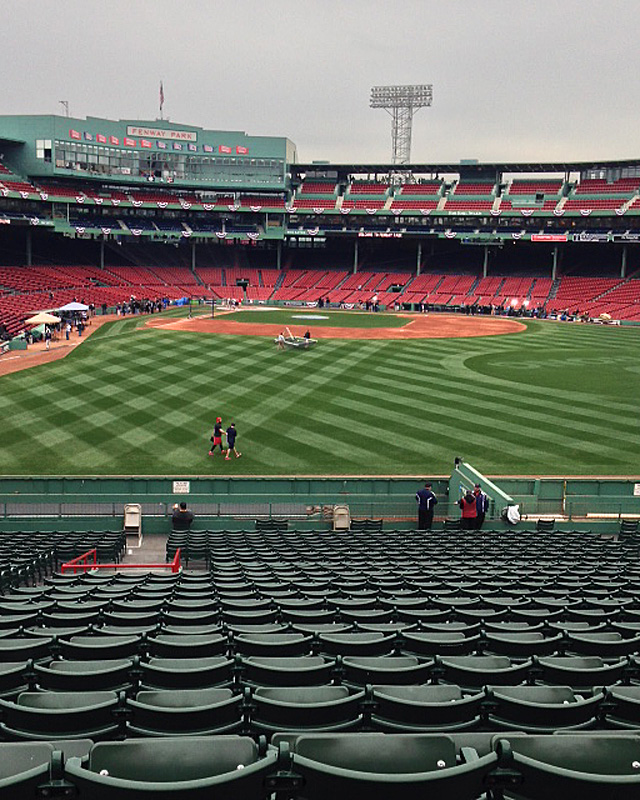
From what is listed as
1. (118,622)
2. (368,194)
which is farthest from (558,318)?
(118,622)

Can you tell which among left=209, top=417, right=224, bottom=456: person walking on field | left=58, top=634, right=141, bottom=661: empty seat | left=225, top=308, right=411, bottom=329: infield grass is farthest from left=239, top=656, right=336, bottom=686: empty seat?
left=225, top=308, right=411, bottom=329: infield grass

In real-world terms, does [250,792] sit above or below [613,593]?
above

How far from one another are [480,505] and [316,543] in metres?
5.06

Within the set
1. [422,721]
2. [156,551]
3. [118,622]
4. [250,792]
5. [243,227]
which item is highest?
[243,227]

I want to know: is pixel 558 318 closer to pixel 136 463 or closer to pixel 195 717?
pixel 136 463

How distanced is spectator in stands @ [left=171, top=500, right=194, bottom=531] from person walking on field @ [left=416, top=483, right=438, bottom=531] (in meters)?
6.64

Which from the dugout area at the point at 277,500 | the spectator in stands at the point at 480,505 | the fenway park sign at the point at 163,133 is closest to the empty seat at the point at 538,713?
the spectator in stands at the point at 480,505

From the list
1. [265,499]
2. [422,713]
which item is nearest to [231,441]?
[265,499]

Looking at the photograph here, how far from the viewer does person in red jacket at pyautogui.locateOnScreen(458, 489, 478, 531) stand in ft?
61.6

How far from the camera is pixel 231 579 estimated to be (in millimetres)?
10680

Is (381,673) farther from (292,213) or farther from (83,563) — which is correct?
(292,213)

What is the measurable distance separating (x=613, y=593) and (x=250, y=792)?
309 inches

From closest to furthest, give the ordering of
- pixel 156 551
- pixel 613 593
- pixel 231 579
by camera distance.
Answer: pixel 613 593
pixel 231 579
pixel 156 551

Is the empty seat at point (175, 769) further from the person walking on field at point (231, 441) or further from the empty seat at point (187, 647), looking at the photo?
the person walking on field at point (231, 441)
